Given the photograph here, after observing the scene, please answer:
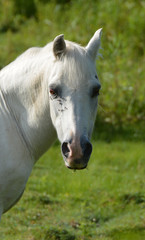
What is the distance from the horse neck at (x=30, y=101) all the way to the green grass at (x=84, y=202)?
1362 millimetres

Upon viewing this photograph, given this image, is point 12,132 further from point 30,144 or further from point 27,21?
point 27,21

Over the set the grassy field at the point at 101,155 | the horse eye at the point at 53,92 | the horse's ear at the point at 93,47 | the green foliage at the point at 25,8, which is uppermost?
the horse's ear at the point at 93,47

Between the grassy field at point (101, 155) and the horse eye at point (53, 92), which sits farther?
the grassy field at point (101, 155)

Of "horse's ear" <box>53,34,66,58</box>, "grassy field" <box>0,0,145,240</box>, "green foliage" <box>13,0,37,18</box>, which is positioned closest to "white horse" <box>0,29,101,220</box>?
"horse's ear" <box>53,34,66,58</box>

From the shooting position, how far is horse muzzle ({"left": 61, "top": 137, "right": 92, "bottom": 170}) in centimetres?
269

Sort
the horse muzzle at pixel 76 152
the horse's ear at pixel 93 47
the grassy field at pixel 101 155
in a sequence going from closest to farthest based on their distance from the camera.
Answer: the horse muzzle at pixel 76 152 < the horse's ear at pixel 93 47 < the grassy field at pixel 101 155

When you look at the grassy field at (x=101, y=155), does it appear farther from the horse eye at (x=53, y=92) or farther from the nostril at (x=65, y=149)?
the nostril at (x=65, y=149)

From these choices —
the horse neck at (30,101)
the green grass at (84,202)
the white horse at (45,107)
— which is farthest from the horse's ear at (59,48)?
the green grass at (84,202)

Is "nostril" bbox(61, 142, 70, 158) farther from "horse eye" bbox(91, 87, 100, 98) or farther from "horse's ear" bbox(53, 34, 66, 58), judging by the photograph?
"horse's ear" bbox(53, 34, 66, 58)

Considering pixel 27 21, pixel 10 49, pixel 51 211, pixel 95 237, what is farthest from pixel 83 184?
pixel 27 21

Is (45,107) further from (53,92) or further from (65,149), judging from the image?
(65,149)

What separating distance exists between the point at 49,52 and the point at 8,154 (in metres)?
0.83

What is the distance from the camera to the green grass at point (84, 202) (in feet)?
14.3

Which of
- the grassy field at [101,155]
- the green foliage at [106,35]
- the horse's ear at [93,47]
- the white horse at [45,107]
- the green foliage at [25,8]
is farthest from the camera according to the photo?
the green foliage at [25,8]
